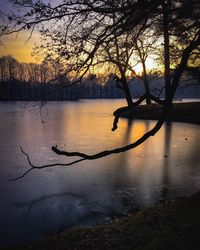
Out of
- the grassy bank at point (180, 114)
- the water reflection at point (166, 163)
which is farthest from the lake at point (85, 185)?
the grassy bank at point (180, 114)

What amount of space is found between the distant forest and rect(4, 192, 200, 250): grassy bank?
6.97ft

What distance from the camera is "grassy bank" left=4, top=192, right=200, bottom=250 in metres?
5.10

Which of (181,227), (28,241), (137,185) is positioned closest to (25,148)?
(137,185)

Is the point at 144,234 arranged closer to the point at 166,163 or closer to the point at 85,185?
the point at 85,185

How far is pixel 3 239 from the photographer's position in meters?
6.44

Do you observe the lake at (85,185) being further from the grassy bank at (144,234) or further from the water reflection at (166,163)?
the grassy bank at (144,234)

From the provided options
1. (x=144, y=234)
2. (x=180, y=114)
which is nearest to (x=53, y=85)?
(x=144, y=234)

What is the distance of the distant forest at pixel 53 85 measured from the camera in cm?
614

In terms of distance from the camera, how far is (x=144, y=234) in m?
5.51

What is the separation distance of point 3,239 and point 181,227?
125 inches

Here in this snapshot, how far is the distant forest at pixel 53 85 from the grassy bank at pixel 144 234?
83.6 inches

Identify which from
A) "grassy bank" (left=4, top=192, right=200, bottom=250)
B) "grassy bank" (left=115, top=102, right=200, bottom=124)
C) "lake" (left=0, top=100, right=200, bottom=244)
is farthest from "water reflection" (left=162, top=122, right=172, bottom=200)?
"grassy bank" (left=115, top=102, right=200, bottom=124)

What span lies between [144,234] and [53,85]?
2.90 meters

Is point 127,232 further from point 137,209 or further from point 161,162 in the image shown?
point 161,162
